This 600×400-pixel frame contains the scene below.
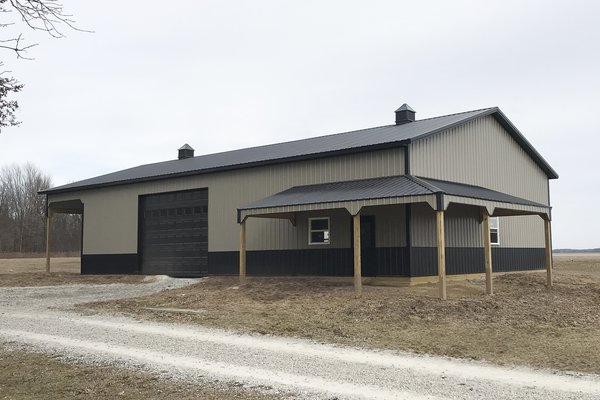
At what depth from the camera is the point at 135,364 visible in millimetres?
8055

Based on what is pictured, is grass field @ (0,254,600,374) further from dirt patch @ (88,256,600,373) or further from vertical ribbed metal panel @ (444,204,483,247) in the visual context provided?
vertical ribbed metal panel @ (444,204,483,247)

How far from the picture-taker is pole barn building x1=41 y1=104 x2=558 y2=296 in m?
17.0

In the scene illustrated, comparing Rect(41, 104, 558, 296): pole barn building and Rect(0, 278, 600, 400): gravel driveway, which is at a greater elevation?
Rect(41, 104, 558, 296): pole barn building

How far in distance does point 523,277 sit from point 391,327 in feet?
31.8

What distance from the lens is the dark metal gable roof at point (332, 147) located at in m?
18.4

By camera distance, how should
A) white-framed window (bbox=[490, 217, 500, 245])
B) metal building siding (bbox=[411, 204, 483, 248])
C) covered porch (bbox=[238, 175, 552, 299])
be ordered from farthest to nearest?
1. white-framed window (bbox=[490, 217, 500, 245])
2. metal building siding (bbox=[411, 204, 483, 248])
3. covered porch (bbox=[238, 175, 552, 299])

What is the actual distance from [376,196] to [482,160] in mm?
7776

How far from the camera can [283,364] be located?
26.4ft

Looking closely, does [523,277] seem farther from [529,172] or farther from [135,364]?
[135,364]

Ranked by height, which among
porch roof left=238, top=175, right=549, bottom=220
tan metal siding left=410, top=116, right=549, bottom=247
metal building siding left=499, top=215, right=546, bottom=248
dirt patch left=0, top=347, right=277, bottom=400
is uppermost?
tan metal siding left=410, top=116, right=549, bottom=247

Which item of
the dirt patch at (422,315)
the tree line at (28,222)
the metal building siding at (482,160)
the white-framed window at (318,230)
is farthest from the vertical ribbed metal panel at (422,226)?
the tree line at (28,222)

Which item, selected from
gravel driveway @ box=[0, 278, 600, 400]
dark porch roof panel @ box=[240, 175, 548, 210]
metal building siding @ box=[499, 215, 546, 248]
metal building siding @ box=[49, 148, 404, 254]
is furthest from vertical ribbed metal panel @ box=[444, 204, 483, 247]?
gravel driveway @ box=[0, 278, 600, 400]

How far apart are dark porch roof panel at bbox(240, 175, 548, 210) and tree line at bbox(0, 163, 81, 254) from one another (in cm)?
5945

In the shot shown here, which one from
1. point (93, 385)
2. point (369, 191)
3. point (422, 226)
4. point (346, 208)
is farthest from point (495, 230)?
point (93, 385)
